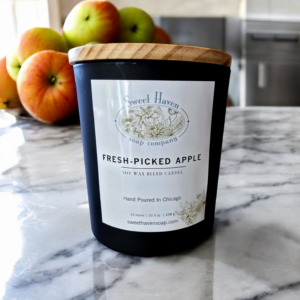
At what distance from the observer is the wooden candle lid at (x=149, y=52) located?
175 mm

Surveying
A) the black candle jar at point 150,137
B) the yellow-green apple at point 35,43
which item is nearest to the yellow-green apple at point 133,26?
the yellow-green apple at point 35,43

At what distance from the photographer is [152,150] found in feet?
0.63

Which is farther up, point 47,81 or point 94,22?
point 94,22

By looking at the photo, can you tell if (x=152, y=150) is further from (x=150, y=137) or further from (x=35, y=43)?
(x=35, y=43)

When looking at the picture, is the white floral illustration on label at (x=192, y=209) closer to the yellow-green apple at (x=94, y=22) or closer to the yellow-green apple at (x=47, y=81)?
the yellow-green apple at (x=47, y=81)

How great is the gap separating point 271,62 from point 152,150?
8.54ft

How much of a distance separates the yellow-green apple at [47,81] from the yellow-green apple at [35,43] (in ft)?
0.25

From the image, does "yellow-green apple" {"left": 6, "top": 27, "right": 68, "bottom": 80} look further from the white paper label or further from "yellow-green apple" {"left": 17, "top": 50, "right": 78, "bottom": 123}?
the white paper label

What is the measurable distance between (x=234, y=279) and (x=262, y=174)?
0.76ft

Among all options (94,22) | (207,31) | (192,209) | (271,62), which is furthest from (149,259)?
(271,62)

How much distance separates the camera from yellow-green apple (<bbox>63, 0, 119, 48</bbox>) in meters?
0.67

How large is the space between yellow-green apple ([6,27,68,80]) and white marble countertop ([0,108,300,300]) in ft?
1.11

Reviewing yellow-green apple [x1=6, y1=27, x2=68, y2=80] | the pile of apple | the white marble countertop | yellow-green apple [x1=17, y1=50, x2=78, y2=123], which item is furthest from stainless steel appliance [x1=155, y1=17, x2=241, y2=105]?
the white marble countertop

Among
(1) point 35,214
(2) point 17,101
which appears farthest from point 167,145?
(2) point 17,101
